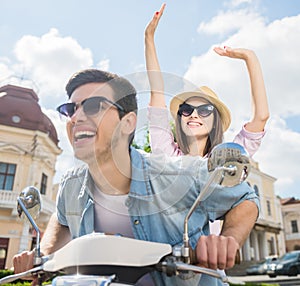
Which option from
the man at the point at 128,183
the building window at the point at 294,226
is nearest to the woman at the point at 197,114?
the man at the point at 128,183

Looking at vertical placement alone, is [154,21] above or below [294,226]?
below

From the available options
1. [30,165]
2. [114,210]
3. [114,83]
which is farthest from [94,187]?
[30,165]

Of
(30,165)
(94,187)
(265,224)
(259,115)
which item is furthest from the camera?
(265,224)

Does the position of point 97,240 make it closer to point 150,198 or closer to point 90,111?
point 150,198

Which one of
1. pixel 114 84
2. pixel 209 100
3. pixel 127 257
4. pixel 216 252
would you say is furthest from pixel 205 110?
pixel 127 257

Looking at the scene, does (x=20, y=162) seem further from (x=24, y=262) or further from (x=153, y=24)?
(x=24, y=262)

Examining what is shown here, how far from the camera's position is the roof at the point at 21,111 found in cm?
1711

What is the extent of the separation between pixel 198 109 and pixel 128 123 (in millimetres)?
647

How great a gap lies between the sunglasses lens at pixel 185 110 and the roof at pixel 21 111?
16.3 meters

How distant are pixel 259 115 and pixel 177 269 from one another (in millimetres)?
1461

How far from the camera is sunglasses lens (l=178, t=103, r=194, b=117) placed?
1629mm

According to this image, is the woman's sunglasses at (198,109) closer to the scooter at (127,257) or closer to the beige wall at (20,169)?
the scooter at (127,257)

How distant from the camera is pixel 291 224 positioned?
112 feet

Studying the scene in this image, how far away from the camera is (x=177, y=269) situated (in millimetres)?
952
